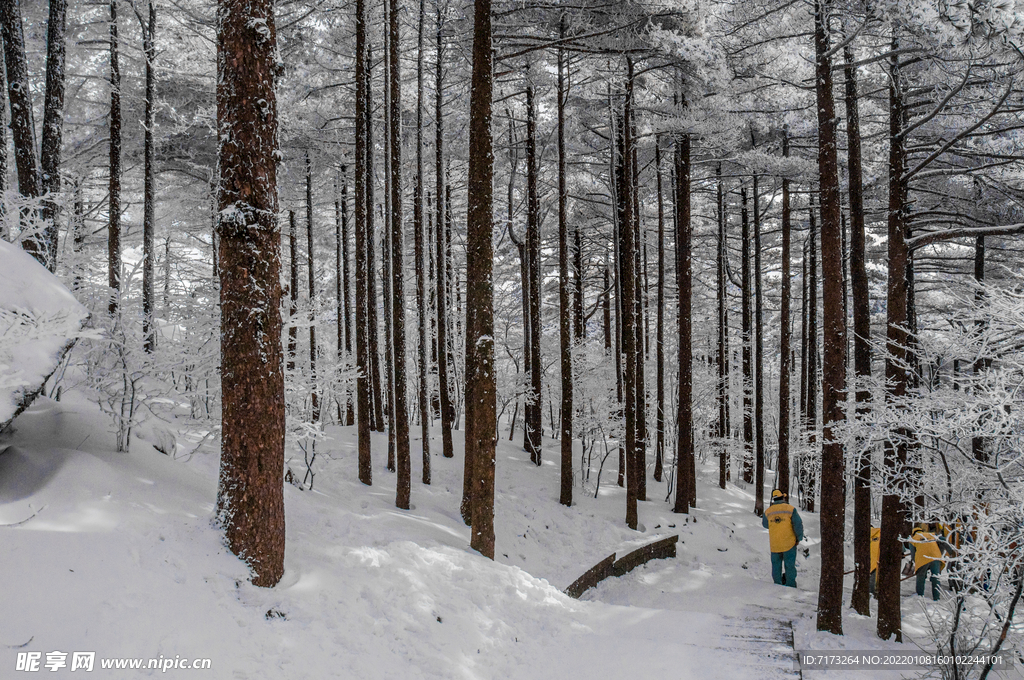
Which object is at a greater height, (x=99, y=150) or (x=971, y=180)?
(x=99, y=150)

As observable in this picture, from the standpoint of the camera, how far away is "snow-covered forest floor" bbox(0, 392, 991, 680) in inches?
155

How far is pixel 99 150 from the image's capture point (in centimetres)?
1426

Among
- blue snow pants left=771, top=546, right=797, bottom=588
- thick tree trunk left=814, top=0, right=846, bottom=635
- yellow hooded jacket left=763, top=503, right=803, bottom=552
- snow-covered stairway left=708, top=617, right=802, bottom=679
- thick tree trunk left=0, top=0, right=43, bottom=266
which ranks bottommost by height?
blue snow pants left=771, top=546, right=797, bottom=588

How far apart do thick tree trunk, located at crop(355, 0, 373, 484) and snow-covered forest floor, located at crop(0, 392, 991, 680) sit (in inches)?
39.4

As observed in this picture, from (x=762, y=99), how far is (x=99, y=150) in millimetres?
15605

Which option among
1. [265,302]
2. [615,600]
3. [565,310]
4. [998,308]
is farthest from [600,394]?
[265,302]

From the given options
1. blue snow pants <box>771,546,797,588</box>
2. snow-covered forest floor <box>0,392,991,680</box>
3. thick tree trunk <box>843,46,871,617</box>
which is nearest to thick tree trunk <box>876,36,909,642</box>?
thick tree trunk <box>843,46,871,617</box>

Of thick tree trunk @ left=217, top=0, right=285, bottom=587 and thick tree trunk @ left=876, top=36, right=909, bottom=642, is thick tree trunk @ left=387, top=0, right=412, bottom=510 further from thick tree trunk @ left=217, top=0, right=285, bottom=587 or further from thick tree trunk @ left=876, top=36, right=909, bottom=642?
thick tree trunk @ left=876, top=36, right=909, bottom=642

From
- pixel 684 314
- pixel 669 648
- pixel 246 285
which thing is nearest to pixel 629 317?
pixel 684 314

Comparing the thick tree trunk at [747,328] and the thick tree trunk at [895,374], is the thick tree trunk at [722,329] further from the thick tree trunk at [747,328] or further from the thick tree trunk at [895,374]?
the thick tree trunk at [895,374]

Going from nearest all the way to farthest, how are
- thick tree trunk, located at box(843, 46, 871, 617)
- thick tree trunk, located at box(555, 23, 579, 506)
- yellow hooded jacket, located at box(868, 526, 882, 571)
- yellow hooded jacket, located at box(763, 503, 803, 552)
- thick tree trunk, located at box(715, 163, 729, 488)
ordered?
1. thick tree trunk, located at box(843, 46, 871, 617)
2. yellow hooded jacket, located at box(763, 503, 803, 552)
3. yellow hooded jacket, located at box(868, 526, 882, 571)
4. thick tree trunk, located at box(555, 23, 579, 506)
5. thick tree trunk, located at box(715, 163, 729, 488)

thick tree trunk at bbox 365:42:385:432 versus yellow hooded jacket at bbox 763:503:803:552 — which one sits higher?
thick tree trunk at bbox 365:42:385:432

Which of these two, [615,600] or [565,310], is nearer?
[615,600]

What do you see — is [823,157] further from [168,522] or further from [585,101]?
[168,522]
